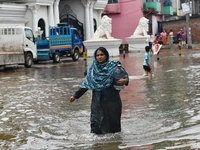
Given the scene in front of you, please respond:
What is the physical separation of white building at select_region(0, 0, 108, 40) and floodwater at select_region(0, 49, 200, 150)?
16.6m

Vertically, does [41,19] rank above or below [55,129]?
above

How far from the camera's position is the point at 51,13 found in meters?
35.1

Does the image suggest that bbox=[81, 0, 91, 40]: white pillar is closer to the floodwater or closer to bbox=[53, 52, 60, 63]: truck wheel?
bbox=[53, 52, 60, 63]: truck wheel

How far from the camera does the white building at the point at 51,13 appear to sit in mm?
31609

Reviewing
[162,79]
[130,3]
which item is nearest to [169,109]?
[162,79]

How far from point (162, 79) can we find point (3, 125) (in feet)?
26.1

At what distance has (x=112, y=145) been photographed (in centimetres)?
716

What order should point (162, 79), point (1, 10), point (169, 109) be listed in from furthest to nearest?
point (1, 10), point (162, 79), point (169, 109)

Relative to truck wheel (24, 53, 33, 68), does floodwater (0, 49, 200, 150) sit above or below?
below

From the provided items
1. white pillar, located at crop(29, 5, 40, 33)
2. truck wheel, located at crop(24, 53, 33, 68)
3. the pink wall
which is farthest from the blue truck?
the pink wall

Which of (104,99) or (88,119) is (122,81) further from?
(88,119)

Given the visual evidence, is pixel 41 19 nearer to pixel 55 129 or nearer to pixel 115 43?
pixel 115 43

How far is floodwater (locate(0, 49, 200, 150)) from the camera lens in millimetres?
7359

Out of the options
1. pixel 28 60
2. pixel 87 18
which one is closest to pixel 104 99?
pixel 28 60
